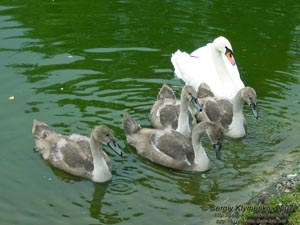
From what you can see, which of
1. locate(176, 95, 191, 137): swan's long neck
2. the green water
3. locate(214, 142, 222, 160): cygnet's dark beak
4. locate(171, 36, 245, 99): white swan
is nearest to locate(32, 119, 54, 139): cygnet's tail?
the green water

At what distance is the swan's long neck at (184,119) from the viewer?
1108cm

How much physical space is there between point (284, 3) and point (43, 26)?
19.9 feet

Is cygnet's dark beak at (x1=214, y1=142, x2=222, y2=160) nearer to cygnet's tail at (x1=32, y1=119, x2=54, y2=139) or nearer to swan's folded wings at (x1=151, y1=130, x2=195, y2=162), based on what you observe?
swan's folded wings at (x1=151, y1=130, x2=195, y2=162)

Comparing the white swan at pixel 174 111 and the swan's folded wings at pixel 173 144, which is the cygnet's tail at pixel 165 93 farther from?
the swan's folded wings at pixel 173 144

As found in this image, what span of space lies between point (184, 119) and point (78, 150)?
175cm

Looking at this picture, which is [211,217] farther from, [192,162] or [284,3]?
[284,3]

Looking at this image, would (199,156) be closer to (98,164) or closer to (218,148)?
(218,148)

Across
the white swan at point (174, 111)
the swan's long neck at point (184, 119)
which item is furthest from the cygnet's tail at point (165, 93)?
the swan's long neck at point (184, 119)

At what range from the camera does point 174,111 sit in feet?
37.8

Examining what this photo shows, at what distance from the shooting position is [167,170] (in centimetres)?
1051

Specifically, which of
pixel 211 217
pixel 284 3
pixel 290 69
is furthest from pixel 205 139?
pixel 284 3

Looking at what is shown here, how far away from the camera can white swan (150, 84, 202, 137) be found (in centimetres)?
1110

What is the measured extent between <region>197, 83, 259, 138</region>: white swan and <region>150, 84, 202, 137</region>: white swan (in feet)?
0.96

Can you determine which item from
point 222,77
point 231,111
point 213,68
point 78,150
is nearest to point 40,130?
point 78,150
